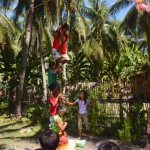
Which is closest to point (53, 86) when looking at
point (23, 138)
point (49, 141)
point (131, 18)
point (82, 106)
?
point (49, 141)

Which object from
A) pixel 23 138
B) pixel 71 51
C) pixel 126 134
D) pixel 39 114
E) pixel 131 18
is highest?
pixel 131 18

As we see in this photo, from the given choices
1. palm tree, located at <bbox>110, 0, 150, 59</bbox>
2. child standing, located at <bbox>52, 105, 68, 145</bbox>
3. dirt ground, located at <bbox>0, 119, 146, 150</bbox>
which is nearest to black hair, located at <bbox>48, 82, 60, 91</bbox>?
child standing, located at <bbox>52, 105, 68, 145</bbox>

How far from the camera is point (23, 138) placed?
32.4 feet

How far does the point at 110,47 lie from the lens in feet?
96.4

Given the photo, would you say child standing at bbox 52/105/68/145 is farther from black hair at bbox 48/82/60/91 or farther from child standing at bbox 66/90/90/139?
child standing at bbox 66/90/90/139

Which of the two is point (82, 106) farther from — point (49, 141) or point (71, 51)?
point (71, 51)

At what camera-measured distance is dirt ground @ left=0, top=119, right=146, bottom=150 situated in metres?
8.83

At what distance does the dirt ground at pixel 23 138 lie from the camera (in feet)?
29.0

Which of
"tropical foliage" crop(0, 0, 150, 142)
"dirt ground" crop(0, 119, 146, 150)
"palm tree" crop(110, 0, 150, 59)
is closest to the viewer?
"dirt ground" crop(0, 119, 146, 150)

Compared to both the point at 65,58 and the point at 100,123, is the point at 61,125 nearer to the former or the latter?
the point at 65,58

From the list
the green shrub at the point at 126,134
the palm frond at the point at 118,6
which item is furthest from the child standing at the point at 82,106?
the palm frond at the point at 118,6

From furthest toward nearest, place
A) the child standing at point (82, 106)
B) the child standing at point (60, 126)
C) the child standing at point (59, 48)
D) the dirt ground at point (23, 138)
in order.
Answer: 1. the child standing at point (82, 106)
2. the dirt ground at point (23, 138)
3. the child standing at point (59, 48)
4. the child standing at point (60, 126)

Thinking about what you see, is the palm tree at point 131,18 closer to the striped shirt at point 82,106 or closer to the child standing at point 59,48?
the striped shirt at point 82,106

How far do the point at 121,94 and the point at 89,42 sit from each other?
17991 mm
